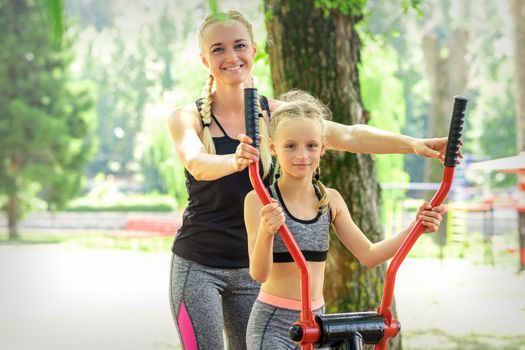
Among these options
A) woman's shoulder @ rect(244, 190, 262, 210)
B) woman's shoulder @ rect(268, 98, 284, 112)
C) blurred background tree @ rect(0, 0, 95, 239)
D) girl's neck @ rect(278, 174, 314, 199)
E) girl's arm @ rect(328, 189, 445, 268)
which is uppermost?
blurred background tree @ rect(0, 0, 95, 239)

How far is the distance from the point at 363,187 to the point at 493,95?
29.1m

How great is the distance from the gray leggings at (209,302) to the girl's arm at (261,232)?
1.22ft

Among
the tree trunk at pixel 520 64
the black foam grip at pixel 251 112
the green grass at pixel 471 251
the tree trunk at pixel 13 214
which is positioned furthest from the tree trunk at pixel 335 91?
the tree trunk at pixel 13 214

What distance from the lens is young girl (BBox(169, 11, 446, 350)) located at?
2639 mm

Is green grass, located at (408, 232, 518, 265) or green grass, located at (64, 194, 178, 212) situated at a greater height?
green grass, located at (64, 194, 178, 212)

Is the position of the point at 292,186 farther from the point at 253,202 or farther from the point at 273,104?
the point at 273,104

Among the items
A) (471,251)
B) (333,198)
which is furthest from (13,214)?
(333,198)

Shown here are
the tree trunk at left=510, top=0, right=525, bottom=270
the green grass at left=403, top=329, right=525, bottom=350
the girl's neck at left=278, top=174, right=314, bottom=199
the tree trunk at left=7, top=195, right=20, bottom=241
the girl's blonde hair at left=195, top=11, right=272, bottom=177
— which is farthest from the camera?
the tree trunk at left=7, top=195, right=20, bottom=241

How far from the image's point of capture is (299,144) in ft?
7.64

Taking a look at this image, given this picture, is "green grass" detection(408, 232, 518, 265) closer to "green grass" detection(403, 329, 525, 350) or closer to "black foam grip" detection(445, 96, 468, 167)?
A: "green grass" detection(403, 329, 525, 350)

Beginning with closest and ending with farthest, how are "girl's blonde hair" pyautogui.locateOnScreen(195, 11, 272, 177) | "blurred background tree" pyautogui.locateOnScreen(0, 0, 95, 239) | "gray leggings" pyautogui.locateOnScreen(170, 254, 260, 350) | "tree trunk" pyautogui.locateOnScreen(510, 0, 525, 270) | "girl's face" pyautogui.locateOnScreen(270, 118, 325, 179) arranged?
"girl's face" pyautogui.locateOnScreen(270, 118, 325, 179)
"girl's blonde hair" pyautogui.locateOnScreen(195, 11, 272, 177)
"gray leggings" pyautogui.locateOnScreen(170, 254, 260, 350)
"tree trunk" pyautogui.locateOnScreen(510, 0, 525, 270)
"blurred background tree" pyautogui.locateOnScreen(0, 0, 95, 239)

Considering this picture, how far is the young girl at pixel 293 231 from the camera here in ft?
7.70

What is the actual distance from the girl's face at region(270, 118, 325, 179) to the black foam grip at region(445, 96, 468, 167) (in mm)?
367

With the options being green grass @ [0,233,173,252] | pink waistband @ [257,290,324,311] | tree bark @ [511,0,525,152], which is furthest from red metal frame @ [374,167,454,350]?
green grass @ [0,233,173,252]
